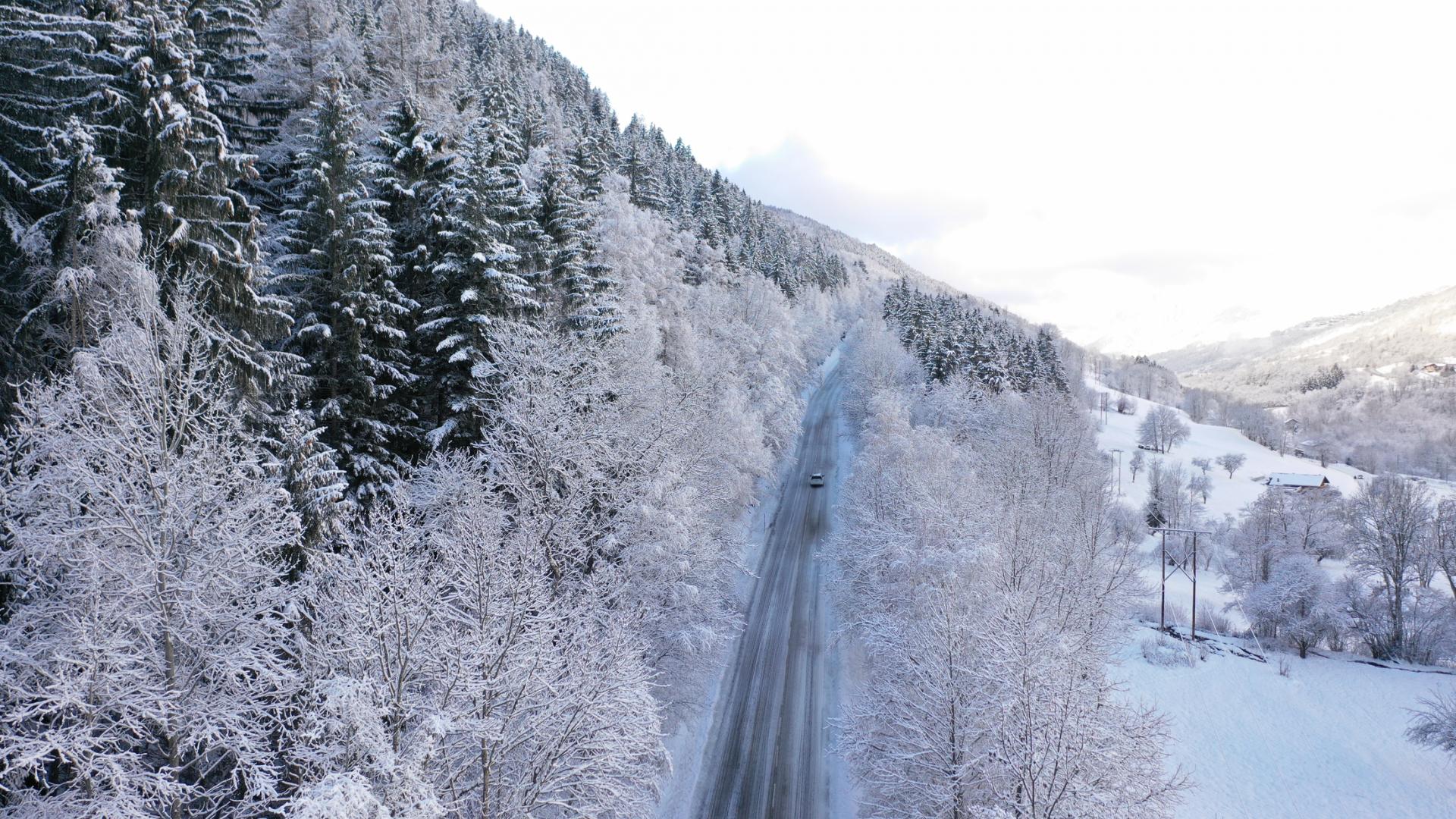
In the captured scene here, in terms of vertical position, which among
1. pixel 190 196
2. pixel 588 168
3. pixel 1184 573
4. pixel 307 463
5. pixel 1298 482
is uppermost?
pixel 588 168

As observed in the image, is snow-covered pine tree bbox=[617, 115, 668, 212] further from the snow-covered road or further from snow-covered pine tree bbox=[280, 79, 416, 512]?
snow-covered pine tree bbox=[280, 79, 416, 512]

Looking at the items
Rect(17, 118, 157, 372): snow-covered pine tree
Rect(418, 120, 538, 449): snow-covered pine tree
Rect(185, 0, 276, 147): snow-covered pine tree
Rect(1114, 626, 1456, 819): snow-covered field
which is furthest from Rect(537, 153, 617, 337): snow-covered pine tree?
Rect(1114, 626, 1456, 819): snow-covered field

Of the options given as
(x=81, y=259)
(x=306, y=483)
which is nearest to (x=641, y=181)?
(x=306, y=483)

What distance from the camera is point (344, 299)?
17.1 m

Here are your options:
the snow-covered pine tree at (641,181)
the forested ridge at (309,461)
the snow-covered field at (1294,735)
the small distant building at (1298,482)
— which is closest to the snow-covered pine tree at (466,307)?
the forested ridge at (309,461)

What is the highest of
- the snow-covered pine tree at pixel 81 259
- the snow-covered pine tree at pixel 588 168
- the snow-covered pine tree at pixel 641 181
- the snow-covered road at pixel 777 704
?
the snow-covered pine tree at pixel 641 181

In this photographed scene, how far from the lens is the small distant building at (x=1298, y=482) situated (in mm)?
79125

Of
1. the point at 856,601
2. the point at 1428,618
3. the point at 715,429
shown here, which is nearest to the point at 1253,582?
the point at 1428,618

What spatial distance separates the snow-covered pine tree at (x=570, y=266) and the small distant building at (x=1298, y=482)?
94.3 meters

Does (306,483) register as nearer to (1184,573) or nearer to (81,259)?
(81,259)

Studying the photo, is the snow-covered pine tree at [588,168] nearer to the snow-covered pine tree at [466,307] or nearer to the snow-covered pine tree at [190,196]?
the snow-covered pine tree at [466,307]

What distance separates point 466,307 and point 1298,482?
360ft

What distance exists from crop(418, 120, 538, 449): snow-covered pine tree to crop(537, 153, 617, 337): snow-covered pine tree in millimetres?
3351

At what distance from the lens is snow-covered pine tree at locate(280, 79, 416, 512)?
55.8ft
